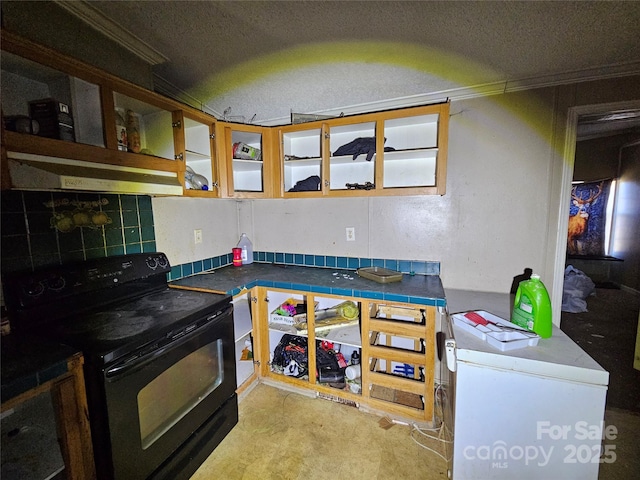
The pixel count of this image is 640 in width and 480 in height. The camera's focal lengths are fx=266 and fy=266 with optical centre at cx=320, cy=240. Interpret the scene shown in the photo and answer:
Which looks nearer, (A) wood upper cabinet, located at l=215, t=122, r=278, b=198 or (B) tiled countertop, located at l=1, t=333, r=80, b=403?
(B) tiled countertop, located at l=1, t=333, r=80, b=403

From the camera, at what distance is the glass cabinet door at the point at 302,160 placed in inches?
84.3

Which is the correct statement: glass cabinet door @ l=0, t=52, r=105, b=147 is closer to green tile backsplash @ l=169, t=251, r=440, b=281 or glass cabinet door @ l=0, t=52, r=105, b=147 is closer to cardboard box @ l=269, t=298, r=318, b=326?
green tile backsplash @ l=169, t=251, r=440, b=281

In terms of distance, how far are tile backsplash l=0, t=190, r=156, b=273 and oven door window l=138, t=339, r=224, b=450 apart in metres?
0.79

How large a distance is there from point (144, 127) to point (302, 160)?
1066mm

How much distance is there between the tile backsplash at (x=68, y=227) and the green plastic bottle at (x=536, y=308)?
219cm

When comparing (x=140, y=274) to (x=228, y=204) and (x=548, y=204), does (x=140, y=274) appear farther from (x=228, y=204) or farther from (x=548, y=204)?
(x=548, y=204)

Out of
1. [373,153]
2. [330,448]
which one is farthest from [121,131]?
[330,448]

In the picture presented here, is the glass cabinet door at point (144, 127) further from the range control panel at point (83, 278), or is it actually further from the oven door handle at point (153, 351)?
the oven door handle at point (153, 351)

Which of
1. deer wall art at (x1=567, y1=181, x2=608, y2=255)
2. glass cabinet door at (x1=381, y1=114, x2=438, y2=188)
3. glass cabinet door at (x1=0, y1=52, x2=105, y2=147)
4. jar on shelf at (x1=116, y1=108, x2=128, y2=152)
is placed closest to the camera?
glass cabinet door at (x1=0, y1=52, x2=105, y2=147)

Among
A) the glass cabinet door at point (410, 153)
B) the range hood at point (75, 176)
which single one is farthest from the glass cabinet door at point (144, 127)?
the glass cabinet door at point (410, 153)

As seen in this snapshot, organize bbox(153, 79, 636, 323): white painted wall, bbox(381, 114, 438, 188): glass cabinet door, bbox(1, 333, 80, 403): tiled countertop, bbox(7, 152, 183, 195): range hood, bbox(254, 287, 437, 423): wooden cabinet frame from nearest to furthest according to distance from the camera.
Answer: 1. bbox(1, 333, 80, 403): tiled countertop
2. bbox(7, 152, 183, 195): range hood
3. bbox(254, 287, 437, 423): wooden cabinet frame
4. bbox(153, 79, 636, 323): white painted wall
5. bbox(381, 114, 438, 188): glass cabinet door

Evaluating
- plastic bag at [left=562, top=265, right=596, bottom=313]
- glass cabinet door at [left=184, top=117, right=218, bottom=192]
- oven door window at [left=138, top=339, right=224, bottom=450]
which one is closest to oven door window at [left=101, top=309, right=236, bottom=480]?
oven door window at [left=138, top=339, right=224, bottom=450]

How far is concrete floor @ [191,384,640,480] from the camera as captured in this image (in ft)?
4.69

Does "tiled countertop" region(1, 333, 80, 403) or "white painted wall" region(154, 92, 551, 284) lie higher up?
"white painted wall" region(154, 92, 551, 284)
